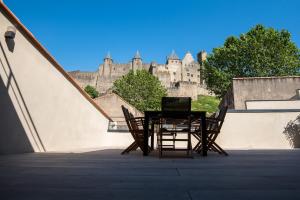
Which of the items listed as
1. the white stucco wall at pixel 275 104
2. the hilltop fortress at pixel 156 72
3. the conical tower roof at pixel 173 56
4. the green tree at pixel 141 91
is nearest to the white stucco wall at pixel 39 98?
the white stucco wall at pixel 275 104

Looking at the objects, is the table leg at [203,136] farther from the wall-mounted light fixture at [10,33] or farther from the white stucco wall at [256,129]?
the white stucco wall at [256,129]

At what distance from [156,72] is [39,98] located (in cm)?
6521

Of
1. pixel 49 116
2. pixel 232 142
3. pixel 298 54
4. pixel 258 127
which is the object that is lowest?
pixel 232 142

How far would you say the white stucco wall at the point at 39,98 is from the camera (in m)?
4.32

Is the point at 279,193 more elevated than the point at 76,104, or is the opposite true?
the point at 76,104

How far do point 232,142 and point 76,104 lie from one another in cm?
676

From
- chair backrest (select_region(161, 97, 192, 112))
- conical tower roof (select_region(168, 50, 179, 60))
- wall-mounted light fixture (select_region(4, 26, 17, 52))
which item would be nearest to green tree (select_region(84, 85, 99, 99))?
conical tower roof (select_region(168, 50, 179, 60))

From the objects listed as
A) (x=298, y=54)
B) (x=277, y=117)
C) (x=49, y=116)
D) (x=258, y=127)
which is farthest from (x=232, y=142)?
(x=298, y=54)

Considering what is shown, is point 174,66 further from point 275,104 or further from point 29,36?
point 29,36

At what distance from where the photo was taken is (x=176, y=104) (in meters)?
4.12

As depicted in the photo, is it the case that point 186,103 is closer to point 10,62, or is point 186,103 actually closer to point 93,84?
point 10,62

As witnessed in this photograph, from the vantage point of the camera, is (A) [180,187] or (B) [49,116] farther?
(B) [49,116]

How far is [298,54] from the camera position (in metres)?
24.3

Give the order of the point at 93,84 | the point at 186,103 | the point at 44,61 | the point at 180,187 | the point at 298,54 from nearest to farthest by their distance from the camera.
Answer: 1. the point at 180,187
2. the point at 186,103
3. the point at 44,61
4. the point at 298,54
5. the point at 93,84
